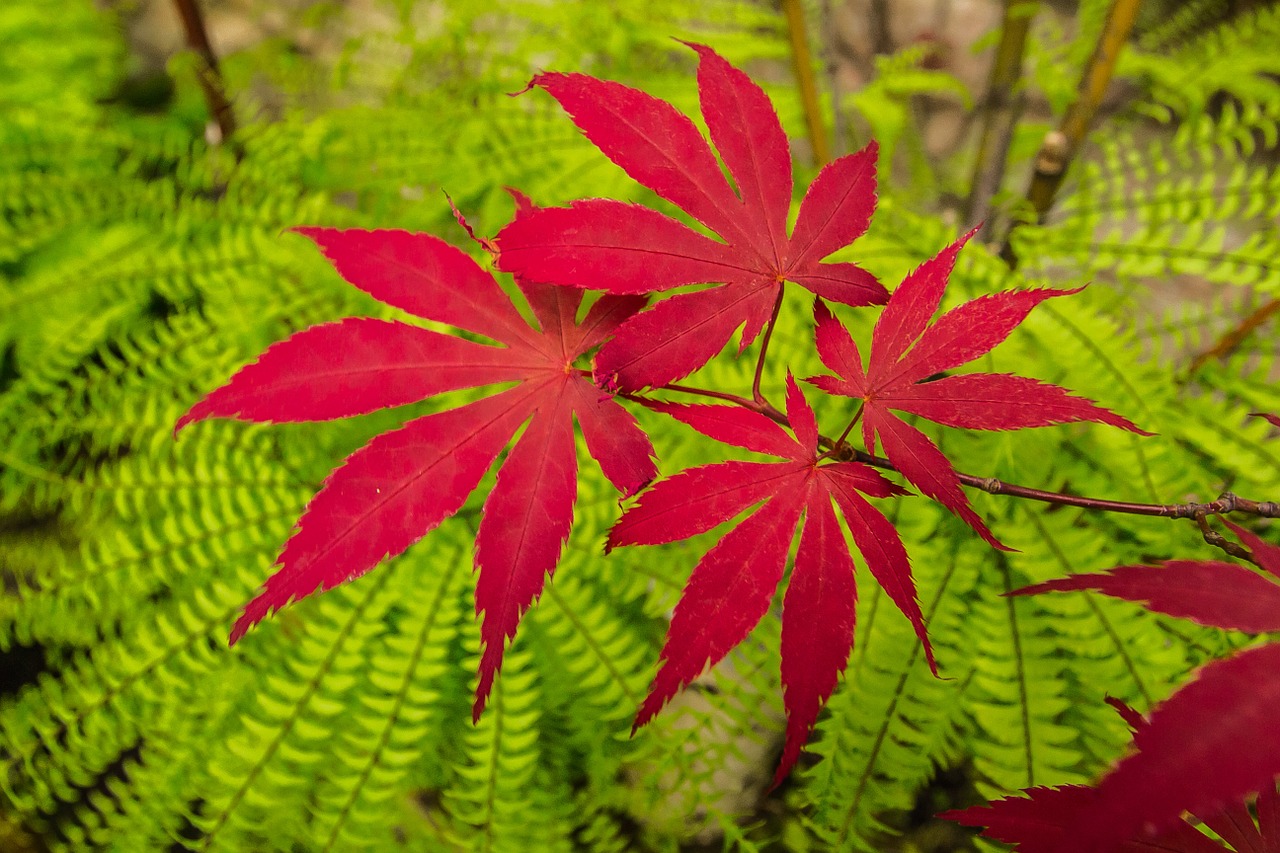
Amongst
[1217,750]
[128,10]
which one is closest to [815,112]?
[1217,750]

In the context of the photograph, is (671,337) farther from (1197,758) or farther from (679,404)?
(1197,758)

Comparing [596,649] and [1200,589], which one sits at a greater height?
[1200,589]

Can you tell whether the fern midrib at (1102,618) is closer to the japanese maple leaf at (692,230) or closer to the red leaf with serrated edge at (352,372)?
Result: the japanese maple leaf at (692,230)

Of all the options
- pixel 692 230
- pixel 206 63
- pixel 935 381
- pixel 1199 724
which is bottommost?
pixel 1199 724

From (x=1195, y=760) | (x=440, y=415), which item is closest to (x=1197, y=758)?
(x=1195, y=760)

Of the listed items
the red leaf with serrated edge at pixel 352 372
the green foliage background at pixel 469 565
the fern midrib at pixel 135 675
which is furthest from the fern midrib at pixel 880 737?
the fern midrib at pixel 135 675
